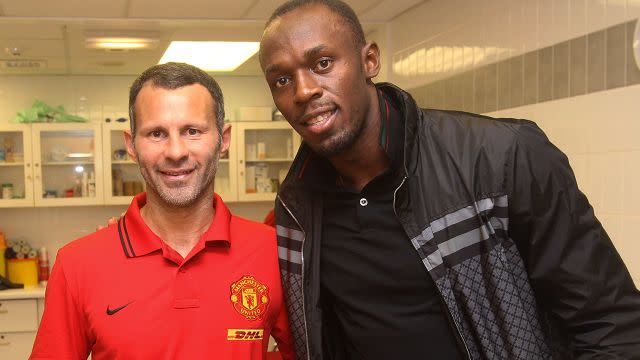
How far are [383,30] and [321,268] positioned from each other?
2807 mm

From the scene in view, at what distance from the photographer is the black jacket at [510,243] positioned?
1.46 m

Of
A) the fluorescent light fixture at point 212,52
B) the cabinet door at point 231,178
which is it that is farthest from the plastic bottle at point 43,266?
the fluorescent light fixture at point 212,52

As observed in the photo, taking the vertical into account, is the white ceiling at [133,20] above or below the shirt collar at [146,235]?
above

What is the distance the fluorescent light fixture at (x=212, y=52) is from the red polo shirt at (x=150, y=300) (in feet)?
10.7

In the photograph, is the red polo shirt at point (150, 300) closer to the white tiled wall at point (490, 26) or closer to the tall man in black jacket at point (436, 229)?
the tall man in black jacket at point (436, 229)

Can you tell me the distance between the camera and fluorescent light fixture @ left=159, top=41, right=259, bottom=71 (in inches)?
189

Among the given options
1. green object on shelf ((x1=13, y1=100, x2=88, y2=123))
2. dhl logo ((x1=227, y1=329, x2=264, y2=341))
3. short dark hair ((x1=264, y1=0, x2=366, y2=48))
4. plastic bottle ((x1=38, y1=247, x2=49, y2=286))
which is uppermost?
green object on shelf ((x1=13, y1=100, x2=88, y2=123))

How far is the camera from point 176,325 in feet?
5.06

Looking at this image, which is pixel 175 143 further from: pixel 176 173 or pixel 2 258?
pixel 2 258

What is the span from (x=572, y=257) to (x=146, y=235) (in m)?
0.95

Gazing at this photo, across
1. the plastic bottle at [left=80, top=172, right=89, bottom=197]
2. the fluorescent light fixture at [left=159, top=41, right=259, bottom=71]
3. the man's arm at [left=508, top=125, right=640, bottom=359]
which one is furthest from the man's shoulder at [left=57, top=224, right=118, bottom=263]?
the plastic bottle at [left=80, top=172, right=89, bottom=197]

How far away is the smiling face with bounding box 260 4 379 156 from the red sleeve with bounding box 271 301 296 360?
1.61ft

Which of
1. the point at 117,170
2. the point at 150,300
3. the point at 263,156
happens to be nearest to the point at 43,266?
the point at 117,170

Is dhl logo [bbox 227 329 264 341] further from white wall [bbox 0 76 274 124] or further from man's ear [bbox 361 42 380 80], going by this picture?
white wall [bbox 0 76 274 124]
